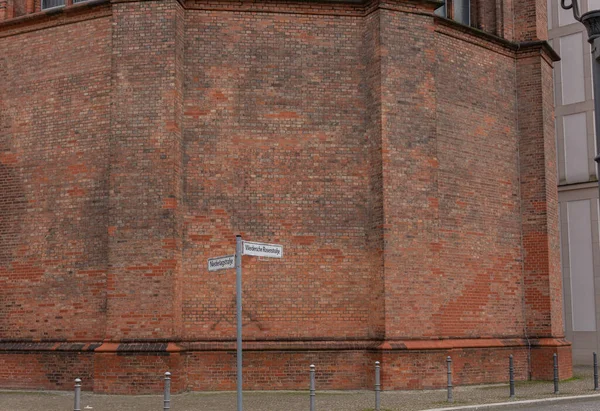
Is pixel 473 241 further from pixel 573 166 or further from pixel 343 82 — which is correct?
pixel 573 166

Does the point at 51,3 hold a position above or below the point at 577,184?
above

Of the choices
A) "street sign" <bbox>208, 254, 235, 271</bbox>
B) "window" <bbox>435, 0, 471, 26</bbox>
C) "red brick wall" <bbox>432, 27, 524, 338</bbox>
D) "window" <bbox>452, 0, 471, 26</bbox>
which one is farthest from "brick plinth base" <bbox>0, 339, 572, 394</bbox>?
"window" <bbox>452, 0, 471, 26</bbox>

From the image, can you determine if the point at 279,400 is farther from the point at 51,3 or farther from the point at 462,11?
the point at 462,11

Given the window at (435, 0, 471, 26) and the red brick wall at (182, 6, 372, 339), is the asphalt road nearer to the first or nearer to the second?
the red brick wall at (182, 6, 372, 339)

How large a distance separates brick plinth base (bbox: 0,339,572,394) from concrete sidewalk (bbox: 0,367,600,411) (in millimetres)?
288

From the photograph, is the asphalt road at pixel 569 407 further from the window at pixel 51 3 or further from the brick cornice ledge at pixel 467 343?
the window at pixel 51 3

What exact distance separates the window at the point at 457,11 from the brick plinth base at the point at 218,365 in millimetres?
8539

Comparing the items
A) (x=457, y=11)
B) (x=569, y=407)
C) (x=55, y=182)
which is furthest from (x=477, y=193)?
(x=55, y=182)

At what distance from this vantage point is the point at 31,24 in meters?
17.8

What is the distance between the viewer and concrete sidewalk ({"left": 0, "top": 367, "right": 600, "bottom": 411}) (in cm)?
1327

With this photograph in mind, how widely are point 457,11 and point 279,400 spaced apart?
1145cm

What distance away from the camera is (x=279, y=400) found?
1432 centimetres

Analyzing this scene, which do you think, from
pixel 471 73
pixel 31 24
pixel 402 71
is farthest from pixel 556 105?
pixel 31 24

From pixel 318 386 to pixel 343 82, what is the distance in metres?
6.62
